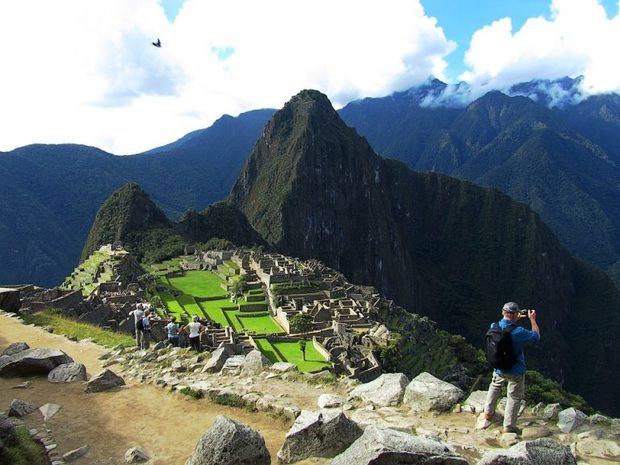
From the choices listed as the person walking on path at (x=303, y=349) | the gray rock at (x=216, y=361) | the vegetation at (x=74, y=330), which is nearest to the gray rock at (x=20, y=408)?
the gray rock at (x=216, y=361)

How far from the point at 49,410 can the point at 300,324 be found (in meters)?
31.4

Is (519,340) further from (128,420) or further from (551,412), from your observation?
(128,420)

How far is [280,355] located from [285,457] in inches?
1062

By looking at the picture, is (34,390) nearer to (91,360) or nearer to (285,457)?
(91,360)

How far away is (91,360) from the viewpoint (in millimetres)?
14633

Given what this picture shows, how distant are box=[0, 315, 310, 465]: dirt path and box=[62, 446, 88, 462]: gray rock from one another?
0.39 ft

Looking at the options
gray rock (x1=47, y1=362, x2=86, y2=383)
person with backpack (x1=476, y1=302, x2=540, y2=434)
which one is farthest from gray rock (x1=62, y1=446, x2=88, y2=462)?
person with backpack (x1=476, y1=302, x2=540, y2=434)

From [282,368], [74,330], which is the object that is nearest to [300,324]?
[74,330]

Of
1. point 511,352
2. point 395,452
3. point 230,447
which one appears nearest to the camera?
point 395,452

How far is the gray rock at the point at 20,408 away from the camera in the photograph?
963 centimetres

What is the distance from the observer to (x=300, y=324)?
134 feet

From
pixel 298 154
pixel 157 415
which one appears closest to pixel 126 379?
pixel 157 415

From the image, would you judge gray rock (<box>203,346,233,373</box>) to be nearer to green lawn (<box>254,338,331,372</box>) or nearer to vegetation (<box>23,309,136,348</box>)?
vegetation (<box>23,309,136,348</box>)

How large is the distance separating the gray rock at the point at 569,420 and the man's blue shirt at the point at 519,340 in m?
1.32
